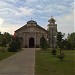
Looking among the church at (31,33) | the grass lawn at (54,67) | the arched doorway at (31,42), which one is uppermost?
the church at (31,33)

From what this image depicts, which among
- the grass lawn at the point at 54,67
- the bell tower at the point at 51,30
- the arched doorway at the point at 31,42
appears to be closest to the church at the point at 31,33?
the arched doorway at the point at 31,42

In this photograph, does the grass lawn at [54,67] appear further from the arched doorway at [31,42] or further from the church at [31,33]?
the arched doorway at [31,42]

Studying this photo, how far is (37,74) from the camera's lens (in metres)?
16.3

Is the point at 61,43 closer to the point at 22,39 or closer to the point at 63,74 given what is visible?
the point at 63,74

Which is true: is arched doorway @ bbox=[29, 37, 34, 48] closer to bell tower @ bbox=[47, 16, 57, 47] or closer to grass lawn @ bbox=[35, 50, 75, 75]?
bell tower @ bbox=[47, 16, 57, 47]

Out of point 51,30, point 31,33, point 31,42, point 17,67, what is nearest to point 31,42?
point 31,42

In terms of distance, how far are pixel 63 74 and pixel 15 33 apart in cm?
7923

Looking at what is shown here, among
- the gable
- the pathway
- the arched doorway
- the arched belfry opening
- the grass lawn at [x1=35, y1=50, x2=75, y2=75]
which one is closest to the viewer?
the pathway

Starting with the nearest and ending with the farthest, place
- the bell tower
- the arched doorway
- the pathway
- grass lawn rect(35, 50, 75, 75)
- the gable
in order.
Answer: the pathway < grass lawn rect(35, 50, 75, 75) < the gable < the arched doorway < the bell tower

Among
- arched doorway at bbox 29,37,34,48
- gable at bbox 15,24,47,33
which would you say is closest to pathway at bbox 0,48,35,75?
gable at bbox 15,24,47,33

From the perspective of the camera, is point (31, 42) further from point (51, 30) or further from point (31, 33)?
point (51, 30)

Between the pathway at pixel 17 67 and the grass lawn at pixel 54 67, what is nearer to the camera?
the pathway at pixel 17 67

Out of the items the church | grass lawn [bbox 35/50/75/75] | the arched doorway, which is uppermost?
the church

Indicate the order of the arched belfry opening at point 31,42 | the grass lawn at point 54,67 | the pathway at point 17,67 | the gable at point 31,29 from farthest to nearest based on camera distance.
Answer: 1. the arched belfry opening at point 31,42
2. the gable at point 31,29
3. the grass lawn at point 54,67
4. the pathway at point 17,67
